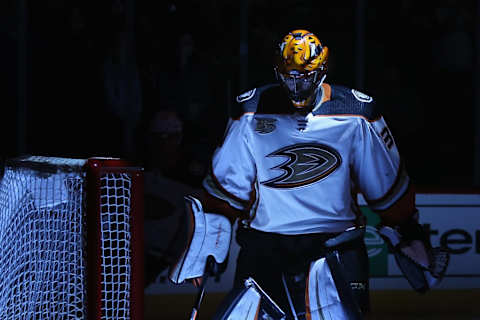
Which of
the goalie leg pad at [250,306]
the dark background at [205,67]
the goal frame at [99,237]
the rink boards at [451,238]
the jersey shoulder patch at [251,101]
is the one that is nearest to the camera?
the goal frame at [99,237]

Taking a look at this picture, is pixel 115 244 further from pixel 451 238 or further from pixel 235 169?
pixel 451 238

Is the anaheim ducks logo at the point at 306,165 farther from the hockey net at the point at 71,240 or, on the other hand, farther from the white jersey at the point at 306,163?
the hockey net at the point at 71,240

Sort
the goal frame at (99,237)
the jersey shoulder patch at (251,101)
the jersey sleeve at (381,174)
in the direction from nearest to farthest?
the goal frame at (99,237) < the jersey sleeve at (381,174) < the jersey shoulder patch at (251,101)

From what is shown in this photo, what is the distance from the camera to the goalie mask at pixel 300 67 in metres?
3.08

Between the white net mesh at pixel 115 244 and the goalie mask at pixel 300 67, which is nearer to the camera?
the white net mesh at pixel 115 244

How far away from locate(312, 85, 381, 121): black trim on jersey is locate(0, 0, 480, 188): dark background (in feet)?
11.7

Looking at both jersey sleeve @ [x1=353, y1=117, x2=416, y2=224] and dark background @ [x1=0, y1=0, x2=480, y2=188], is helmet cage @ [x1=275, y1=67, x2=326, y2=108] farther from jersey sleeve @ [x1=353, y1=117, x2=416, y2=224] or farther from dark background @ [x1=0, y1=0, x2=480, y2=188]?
dark background @ [x1=0, y1=0, x2=480, y2=188]

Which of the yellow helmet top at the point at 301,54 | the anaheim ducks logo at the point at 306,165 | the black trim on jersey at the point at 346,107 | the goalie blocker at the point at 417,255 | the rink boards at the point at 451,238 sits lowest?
the rink boards at the point at 451,238

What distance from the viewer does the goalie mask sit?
3.08 metres

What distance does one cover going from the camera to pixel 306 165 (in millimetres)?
3086

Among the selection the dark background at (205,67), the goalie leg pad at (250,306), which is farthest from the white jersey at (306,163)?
the dark background at (205,67)

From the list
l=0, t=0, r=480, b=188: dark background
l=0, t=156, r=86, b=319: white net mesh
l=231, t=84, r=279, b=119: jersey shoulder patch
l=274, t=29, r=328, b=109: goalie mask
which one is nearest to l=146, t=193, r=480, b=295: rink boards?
l=0, t=0, r=480, b=188: dark background

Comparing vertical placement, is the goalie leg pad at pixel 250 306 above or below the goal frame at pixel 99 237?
below

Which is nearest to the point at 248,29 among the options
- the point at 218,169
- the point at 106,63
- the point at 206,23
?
the point at 206,23
